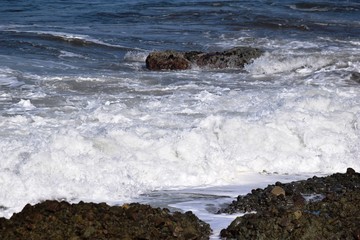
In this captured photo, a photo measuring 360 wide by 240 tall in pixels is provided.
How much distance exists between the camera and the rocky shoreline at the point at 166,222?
5.09 m

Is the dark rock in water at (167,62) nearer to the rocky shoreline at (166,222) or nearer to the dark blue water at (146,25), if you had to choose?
the dark blue water at (146,25)

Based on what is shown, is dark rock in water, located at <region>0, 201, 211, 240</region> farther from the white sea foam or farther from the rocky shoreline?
the white sea foam

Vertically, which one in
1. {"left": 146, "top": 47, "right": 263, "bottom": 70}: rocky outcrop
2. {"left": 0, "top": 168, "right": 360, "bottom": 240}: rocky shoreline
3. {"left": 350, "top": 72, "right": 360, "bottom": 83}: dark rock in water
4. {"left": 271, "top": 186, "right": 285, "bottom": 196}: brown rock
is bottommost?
{"left": 350, "top": 72, "right": 360, "bottom": 83}: dark rock in water

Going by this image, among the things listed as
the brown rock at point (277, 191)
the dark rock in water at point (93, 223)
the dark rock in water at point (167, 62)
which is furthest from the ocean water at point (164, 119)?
the dark rock in water at point (93, 223)

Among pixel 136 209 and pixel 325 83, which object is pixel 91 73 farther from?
pixel 136 209

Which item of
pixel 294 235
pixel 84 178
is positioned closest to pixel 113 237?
pixel 294 235

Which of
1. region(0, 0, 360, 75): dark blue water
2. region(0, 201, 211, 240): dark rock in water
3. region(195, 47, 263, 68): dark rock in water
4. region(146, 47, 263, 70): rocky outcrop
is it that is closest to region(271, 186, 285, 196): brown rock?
region(0, 201, 211, 240): dark rock in water

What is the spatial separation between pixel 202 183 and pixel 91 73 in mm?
6610

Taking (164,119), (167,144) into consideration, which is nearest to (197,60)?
(164,119)

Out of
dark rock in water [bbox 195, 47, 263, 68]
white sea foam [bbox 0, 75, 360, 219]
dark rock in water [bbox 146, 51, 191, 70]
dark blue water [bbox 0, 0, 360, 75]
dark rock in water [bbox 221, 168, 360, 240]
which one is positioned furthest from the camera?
dark blue water [bbox 0, 0, 360, 75]

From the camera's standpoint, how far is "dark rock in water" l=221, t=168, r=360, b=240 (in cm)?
533

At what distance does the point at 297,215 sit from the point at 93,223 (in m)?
1.38

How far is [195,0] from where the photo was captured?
95.9 ft

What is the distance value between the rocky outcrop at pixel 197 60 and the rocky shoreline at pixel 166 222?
9.17 metres
